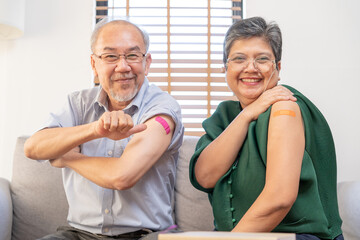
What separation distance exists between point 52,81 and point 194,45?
98cm

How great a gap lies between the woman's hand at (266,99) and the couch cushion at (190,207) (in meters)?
0.75

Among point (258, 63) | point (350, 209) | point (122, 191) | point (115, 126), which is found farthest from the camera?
point (350, 209)

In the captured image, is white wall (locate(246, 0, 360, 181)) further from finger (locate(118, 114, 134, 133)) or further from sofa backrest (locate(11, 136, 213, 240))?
finger (locate(118, 114, 134, 133))

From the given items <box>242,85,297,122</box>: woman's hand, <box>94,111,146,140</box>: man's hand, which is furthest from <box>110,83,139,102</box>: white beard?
<box>242,85,297,122</box>: woman's hand

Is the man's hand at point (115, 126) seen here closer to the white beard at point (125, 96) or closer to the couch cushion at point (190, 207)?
the white beard at point (125, 96)

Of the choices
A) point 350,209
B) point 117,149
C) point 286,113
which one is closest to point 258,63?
point 286,113

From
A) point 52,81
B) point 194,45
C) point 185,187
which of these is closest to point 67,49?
point 52,81

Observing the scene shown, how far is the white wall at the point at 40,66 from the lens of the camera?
2.73m

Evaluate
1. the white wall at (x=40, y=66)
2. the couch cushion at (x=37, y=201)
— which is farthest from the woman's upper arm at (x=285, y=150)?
the white wall at (x=40, y=66)

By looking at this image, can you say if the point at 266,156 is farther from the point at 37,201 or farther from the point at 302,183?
the point at 37,201

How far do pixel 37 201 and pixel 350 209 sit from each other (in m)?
1.48

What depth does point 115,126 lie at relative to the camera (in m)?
1.36

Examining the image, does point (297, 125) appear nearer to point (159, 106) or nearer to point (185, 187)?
point (159, 106)

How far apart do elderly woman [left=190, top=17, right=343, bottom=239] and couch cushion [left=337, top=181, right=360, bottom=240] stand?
53cm
